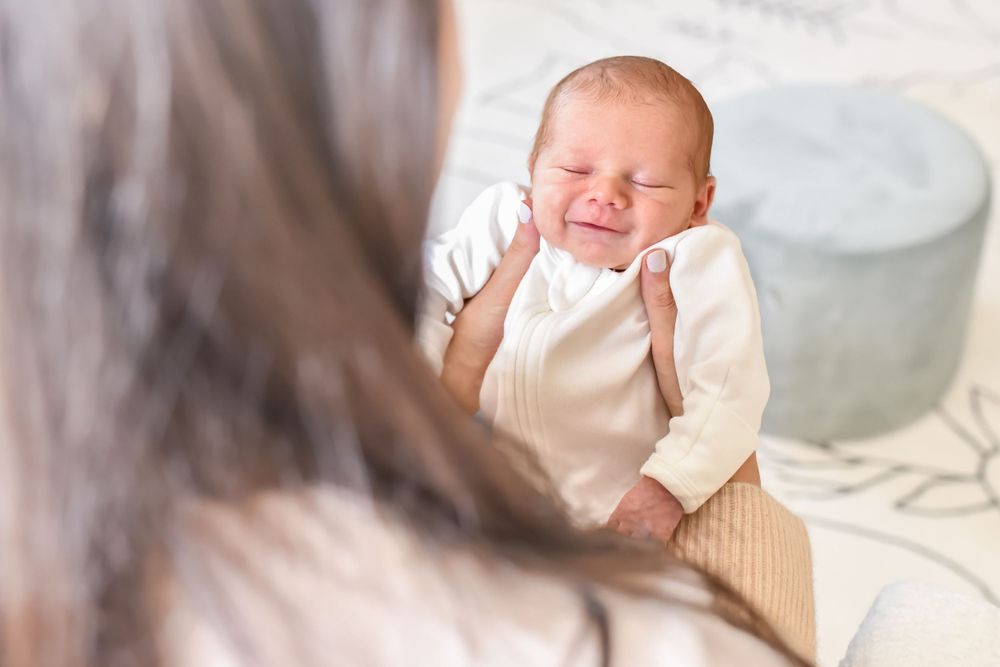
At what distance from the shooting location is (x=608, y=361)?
0.88 meters

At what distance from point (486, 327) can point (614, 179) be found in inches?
6.5

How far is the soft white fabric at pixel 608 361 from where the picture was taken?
0.84 m

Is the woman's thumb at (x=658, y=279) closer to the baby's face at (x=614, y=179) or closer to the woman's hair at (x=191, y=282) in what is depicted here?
the baby's face at (x=614, y=179)

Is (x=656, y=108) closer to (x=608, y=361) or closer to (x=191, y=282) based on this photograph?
(x=608, y=361)

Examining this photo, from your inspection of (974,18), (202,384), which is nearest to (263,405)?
(202,384)

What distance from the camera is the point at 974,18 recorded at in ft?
9.11

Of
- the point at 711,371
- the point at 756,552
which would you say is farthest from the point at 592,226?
the point at 756,552

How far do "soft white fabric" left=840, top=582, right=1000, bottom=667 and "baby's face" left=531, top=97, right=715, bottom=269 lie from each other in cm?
35

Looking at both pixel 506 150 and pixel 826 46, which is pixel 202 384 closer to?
pixel 506 150

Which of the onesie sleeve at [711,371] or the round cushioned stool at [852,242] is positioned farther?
the round cushioned stool at [852,242]

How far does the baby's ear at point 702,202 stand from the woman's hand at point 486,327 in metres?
0.14

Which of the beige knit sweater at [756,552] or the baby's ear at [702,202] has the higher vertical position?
the baby's ear at [702,202]

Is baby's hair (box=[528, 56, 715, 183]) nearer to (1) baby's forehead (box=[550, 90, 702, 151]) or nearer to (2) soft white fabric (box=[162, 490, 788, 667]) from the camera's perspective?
(1) baby's forehead (box=[550, 90, 702, 151])

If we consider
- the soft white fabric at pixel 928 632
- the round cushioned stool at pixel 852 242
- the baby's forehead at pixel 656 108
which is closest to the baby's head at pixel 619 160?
the baby's forehead at pixel 656 108
